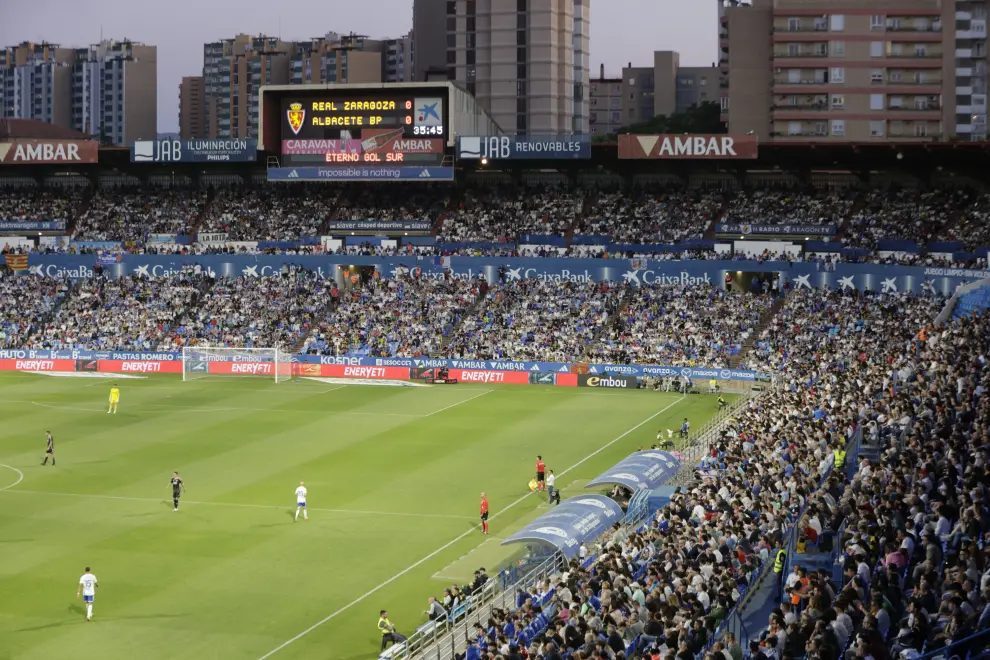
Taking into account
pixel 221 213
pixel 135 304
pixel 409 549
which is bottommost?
pixel 409 549

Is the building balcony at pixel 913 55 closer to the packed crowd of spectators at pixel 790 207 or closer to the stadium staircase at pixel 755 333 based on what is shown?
the packed crowd of spectators at pixel 790 207

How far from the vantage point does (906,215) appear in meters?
74.9

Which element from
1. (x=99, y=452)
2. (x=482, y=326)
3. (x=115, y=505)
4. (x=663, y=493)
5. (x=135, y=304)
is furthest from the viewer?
(x=135, y=304)

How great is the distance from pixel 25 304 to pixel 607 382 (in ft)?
133

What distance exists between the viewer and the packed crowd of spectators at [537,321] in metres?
70.1

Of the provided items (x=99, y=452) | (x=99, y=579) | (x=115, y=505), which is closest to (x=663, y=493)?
(x=99, y=579)

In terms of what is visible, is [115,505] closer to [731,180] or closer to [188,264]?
[188,264]

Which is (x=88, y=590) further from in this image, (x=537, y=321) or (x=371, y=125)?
(x=371, y=125)

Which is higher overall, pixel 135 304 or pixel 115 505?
pixel 135 304

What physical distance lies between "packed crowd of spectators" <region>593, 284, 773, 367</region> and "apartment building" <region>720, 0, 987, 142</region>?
52.6 metres

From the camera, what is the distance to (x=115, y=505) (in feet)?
130

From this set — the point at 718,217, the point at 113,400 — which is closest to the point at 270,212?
the point at 113,400

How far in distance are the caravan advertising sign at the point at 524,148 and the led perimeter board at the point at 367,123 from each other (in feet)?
5.74

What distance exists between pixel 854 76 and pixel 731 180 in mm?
46332
